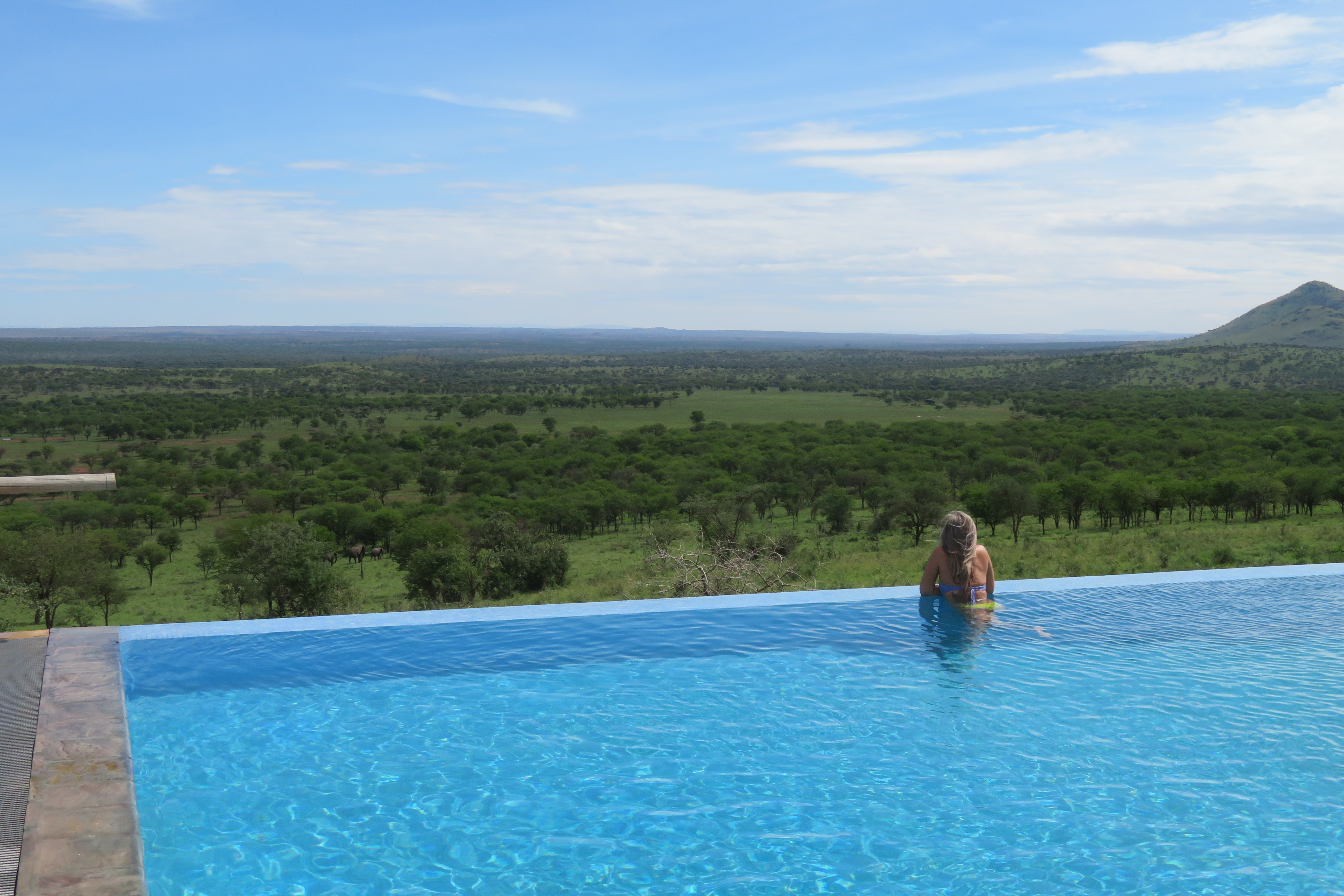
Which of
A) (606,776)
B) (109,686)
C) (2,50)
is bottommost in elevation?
(606,776)

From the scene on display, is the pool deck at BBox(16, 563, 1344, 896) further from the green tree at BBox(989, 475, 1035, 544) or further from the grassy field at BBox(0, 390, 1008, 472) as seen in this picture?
the grassy field at BBox(0, 390, 1008, 472)

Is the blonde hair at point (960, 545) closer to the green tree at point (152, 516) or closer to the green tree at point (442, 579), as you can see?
the green tree at point (442, 579)

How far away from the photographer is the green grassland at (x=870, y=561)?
82.5 ft

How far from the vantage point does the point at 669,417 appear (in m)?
110

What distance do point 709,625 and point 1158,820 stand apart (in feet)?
16.3

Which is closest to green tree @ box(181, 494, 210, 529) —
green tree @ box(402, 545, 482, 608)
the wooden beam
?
green tree @ box(402, 545, 482, 608)

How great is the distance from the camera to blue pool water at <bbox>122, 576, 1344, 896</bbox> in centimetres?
588

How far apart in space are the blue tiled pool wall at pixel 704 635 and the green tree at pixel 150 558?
3872 cm

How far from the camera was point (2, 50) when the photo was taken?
29.5 metres

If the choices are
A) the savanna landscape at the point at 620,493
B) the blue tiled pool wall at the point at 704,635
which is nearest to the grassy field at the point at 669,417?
the savanna landscape at the point at 620,493

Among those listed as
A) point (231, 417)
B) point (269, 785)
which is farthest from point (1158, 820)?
point (231, 417)

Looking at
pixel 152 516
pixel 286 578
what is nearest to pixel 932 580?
pixel 286 578

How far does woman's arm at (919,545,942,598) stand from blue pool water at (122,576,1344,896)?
267 millimetres

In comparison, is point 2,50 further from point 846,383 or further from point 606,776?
point 846,383
